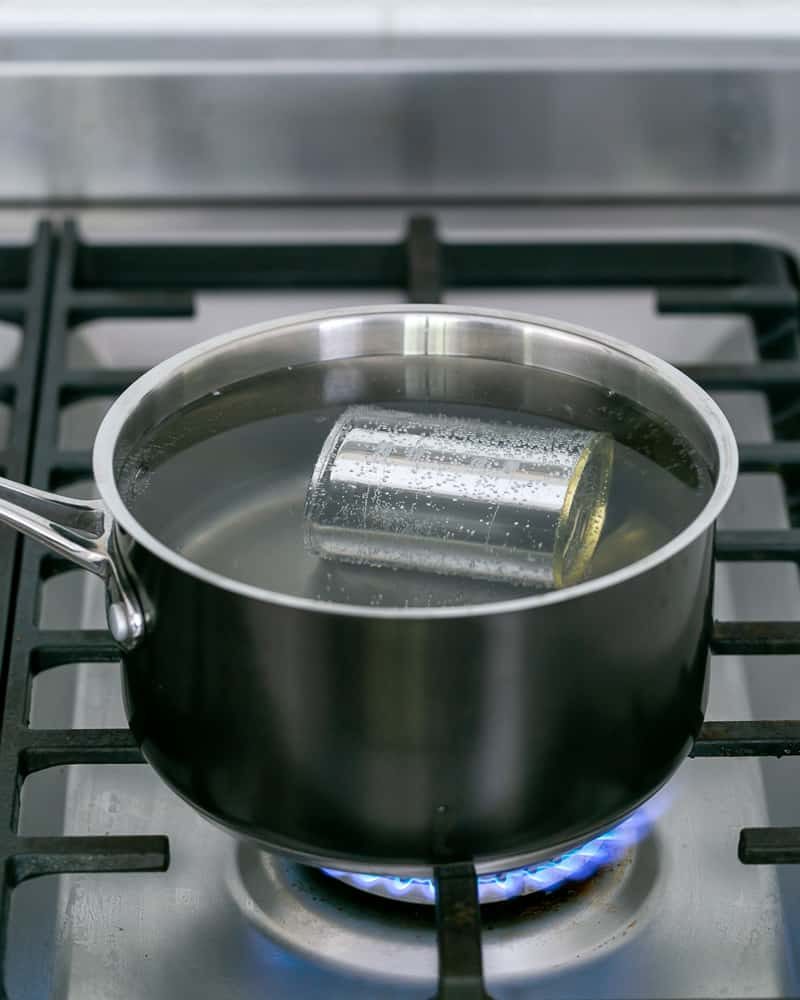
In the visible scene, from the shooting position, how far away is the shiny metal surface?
0.80 metres

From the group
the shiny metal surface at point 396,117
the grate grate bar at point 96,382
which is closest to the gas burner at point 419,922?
the grate grate bar at point 96,382

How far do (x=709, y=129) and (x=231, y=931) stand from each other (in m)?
0.53

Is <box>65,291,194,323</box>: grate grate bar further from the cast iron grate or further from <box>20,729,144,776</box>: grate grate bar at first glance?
<box>20,729,144,776</box>: grate grate bar

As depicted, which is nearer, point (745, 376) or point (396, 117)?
point (745, 376)

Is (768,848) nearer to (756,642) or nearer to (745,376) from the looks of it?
(756,642)

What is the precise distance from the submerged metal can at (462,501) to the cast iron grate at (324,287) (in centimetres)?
8

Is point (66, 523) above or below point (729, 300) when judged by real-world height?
below

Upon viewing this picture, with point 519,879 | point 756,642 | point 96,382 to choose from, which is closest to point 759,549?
point 756,642

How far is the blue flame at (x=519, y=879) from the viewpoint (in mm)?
459

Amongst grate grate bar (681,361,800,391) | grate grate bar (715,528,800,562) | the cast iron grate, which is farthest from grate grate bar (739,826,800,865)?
grate grate bar (681,361,800,391)

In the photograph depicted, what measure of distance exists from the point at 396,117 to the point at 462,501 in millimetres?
394

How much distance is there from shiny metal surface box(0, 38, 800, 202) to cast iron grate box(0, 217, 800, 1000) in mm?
64

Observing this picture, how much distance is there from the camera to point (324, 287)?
0.77 m

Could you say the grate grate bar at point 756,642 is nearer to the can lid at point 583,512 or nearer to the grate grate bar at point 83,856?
the can lid at point 583,512
